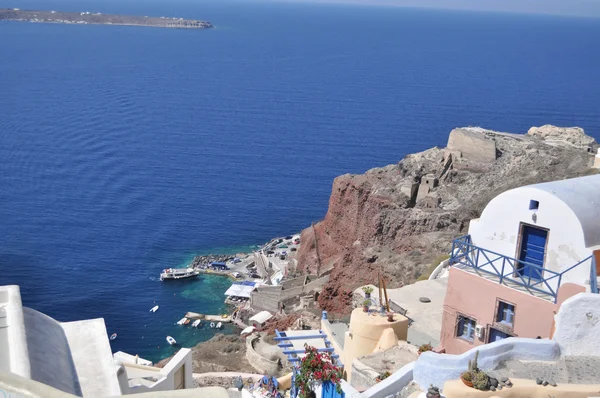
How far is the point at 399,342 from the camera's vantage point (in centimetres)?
1623

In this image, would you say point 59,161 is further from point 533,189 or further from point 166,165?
point 533,189

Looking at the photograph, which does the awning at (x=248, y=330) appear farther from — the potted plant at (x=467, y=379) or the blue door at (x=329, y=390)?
the potted plant at (x=467, y=379)

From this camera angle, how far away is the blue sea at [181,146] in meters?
50.9

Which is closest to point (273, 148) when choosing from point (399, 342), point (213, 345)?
point (213, 345)

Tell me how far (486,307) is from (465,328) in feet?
3.10

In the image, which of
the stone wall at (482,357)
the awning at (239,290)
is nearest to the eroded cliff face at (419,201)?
the awning at (239,290)

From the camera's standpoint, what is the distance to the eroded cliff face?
37.7m

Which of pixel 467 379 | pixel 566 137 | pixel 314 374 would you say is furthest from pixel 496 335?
pixel 566 137

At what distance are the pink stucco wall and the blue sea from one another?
26.7 meters

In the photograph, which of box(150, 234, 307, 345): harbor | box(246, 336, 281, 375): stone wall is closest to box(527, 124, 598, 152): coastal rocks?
box(150, 234, 307, 345): harbor

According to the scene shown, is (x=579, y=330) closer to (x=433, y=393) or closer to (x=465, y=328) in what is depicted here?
(x=433, y=393)

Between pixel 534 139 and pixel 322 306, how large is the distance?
2573cm

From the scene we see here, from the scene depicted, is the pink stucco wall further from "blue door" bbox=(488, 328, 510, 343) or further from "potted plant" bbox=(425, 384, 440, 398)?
"potted plant" bbox=(425, 384, 440, 398)

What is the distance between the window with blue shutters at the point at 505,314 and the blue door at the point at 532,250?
726 mm
